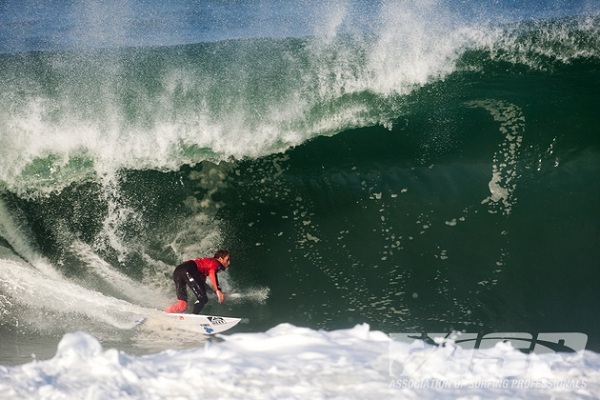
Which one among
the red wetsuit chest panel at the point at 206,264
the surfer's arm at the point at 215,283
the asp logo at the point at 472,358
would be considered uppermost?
the red wetsuit chest panel at the point at 206,264

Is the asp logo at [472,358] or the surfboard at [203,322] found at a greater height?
the surfboard at [203,322]

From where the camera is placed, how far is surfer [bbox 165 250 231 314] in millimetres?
6598

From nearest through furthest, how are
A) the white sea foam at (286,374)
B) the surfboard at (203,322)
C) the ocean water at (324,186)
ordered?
the white sea foam at (286,374) < the ocean water at (324,186) < the surfboard at (203,322)

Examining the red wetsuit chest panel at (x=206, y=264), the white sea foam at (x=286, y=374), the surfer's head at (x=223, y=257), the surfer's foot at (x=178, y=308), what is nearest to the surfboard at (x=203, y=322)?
the surfer's foot at (x=178, y=308)

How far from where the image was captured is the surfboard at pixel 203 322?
635 cm

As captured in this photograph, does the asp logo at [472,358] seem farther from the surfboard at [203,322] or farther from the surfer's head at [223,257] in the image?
the surfer's head at [223,257]

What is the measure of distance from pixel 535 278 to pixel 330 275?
2324 mm

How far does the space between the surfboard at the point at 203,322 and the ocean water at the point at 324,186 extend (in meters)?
0.18

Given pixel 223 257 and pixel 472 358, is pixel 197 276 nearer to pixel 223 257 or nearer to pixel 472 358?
pixel 223 257

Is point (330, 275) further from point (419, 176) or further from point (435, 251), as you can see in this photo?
point (419, 176)

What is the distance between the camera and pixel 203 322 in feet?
20.9

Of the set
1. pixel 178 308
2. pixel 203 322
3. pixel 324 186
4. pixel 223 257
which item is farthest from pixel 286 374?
pixel 324 186

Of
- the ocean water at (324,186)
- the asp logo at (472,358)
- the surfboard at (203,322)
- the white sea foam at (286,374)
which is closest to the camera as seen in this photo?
the white sea foam at (286,374)

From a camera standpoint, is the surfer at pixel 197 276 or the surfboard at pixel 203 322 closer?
the surfboard at pixel 203 322
